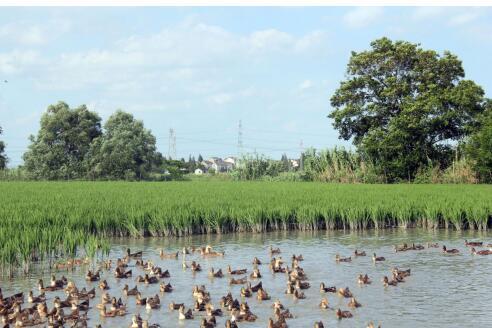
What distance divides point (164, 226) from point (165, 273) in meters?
6.96

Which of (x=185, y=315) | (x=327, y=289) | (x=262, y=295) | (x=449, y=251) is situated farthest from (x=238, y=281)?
(x=449, y=251)

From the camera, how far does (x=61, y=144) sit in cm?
7181

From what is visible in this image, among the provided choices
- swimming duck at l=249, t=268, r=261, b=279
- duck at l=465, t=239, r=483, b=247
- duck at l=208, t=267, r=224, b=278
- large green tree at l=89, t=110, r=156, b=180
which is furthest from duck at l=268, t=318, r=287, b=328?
large green tree at l=89, t=110, r=156, b=180

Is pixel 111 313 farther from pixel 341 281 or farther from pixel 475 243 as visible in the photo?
pixel 475 243

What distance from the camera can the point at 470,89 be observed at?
46312 millimetres

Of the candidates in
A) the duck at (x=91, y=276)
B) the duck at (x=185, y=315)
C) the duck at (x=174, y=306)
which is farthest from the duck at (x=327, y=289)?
the duck at (x=91, y=276)

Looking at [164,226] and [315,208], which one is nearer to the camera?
[164,226]

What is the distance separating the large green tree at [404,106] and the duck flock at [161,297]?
102 ft

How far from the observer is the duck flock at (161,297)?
11180 mm

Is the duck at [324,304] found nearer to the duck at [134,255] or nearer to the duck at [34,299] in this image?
the duck at [34,299]

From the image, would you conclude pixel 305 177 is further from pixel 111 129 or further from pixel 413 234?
pixel 413 234

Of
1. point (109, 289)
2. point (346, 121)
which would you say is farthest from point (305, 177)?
point (109, 289)

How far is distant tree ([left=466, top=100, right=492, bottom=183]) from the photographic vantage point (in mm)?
41406

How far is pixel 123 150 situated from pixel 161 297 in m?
56.1
